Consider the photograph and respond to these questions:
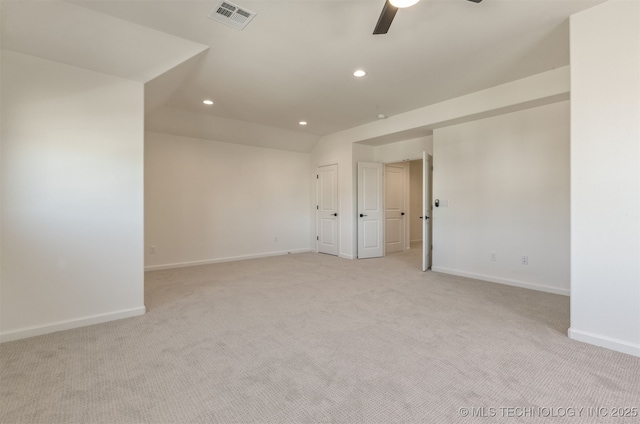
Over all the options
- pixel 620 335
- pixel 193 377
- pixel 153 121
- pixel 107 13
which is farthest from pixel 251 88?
pixel 620 335

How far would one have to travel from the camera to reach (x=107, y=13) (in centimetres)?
232

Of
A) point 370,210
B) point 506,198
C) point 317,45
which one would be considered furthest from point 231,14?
point 370,210

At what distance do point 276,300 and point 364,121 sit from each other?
3.65 meters

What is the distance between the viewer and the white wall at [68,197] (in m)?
2.44

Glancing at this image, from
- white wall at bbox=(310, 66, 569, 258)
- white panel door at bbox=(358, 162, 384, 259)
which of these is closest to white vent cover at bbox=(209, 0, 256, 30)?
white wall at bbox=(310, 66, 569, 258)

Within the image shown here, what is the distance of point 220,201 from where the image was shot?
5.80 meters

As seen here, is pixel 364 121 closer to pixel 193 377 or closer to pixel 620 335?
pixel 620 335

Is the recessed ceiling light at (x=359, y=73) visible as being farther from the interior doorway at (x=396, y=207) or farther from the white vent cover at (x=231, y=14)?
the interior doorway at (x=396, y=207)

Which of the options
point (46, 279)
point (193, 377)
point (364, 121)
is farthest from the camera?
point (364, 121)

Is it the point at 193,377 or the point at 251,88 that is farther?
the point at 251,88

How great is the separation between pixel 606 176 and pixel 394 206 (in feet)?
15.8

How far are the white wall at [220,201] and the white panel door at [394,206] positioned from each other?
6.32 feet

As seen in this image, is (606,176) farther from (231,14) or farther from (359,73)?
(231,14)

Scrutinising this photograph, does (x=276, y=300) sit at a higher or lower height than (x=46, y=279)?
lower
